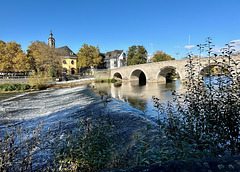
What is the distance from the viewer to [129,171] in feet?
4.42

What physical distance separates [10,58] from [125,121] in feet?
137

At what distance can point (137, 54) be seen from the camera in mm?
53688

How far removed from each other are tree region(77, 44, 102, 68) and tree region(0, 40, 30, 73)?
668 inches

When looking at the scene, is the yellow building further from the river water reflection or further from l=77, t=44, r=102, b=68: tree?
the river water reflection

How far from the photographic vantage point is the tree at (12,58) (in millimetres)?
35625

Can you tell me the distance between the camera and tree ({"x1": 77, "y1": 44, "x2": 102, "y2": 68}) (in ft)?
167

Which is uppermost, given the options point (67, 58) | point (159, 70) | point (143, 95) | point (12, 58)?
point (67, 58)

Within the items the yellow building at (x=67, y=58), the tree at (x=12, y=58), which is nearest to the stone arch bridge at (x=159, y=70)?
the yellow building at (x=67, y=58)

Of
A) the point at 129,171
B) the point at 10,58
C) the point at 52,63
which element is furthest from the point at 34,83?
the point at 129,171

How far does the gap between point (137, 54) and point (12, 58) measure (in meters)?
37.9

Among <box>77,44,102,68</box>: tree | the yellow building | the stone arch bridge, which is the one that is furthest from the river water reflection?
the yellow building

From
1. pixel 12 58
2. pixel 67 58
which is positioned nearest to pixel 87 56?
pixel 67 58

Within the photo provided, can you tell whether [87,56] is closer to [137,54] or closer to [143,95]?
[137,54]

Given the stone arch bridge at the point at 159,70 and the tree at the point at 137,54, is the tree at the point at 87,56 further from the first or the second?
the tree at the point at 137,54
